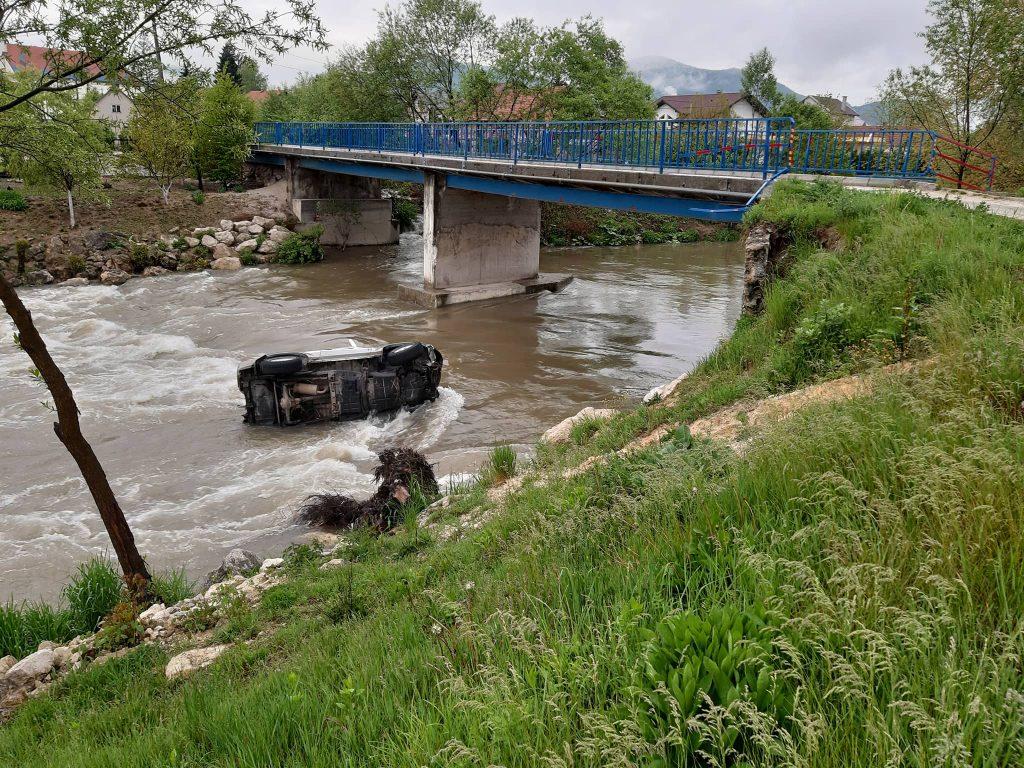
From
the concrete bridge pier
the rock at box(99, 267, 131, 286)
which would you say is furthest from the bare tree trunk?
the concrete bridge pier

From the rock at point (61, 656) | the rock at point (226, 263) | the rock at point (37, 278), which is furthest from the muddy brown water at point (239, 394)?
the rock at point (61, 656)

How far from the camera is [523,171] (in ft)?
69.9

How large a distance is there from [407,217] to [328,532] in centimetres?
3730

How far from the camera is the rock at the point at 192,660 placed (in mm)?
5223

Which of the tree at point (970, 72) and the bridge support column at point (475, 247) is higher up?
the tree at point (970, 72)

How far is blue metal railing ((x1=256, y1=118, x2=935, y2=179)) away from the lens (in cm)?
1431

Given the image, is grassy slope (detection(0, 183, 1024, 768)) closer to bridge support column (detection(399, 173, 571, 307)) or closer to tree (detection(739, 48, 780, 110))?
bridge support column (detection(399, 173, 571, 307))

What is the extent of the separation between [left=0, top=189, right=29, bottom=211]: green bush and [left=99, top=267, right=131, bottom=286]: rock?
21.1 ft

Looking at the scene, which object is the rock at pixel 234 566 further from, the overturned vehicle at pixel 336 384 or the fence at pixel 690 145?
the fence at pixel 690 145

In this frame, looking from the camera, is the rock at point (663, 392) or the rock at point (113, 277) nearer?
the rock at point (663, 392)

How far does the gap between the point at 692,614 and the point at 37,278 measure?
3171 cm

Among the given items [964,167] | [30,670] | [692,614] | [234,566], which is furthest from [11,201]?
[692,614]

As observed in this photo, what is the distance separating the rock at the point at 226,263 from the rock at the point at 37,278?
249 inches

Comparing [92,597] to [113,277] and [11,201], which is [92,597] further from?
[11,201]
